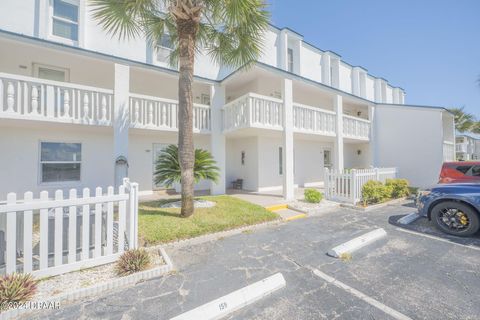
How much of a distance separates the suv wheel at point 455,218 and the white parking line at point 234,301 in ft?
17.1

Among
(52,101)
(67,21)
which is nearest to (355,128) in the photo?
(52,101)

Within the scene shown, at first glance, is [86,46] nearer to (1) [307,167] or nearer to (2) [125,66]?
(2) [125,66]

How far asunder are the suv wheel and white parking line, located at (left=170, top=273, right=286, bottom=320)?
521 cm

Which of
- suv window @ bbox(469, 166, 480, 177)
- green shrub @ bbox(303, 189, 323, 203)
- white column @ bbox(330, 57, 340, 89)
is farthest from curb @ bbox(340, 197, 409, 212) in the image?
white column @ bbox(330, 57, 340, 89)

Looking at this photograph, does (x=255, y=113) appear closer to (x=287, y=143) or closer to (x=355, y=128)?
(x=287, y=143)

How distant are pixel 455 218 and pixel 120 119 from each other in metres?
10.7

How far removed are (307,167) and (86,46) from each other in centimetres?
1322

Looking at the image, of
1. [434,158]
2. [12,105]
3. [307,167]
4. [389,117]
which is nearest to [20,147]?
[12,105]

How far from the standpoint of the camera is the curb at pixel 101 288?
247cm

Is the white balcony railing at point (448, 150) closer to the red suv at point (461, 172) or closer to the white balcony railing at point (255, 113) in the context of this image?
the red suv at point (461, 172)

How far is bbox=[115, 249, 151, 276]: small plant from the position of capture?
3.38 m

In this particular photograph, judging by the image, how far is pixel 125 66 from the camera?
797 centimetres

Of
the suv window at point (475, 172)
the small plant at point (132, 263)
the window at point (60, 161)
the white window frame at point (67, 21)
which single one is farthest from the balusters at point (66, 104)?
the suv window at point (475, 172)

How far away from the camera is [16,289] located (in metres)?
2.61
